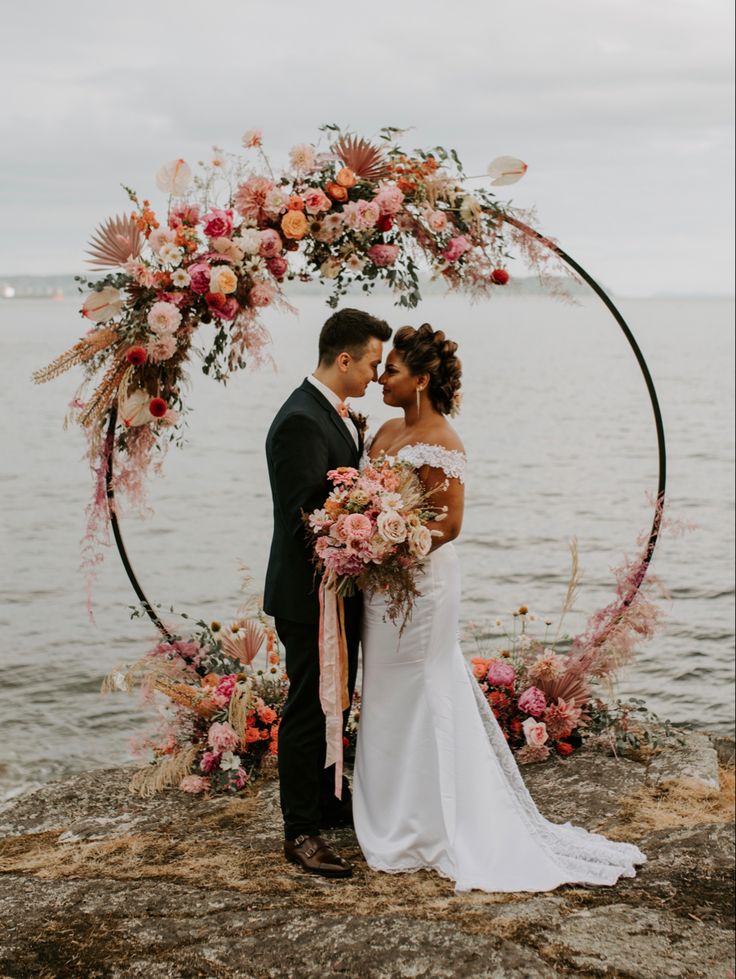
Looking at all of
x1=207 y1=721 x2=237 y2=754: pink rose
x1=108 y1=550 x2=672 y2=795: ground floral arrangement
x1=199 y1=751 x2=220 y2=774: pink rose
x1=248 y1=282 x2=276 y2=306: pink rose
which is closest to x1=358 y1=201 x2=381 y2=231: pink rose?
x1=248 y1=282 x2=276 y2=306: pink rose

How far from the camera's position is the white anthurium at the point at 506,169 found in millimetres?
6223

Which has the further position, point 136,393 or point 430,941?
point 136,393

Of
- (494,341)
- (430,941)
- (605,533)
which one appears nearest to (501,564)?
(605,533)

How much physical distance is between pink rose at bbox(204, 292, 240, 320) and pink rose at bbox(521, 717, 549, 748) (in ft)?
9.70

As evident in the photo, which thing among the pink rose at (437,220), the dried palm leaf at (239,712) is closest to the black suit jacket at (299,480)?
the dried palm leaf at (239,712)

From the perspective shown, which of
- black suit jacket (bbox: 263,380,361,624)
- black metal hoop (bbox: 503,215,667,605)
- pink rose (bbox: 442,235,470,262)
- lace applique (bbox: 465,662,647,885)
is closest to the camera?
black suit jacket (bbox: 263,380,361,624)

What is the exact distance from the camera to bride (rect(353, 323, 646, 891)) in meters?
5.13

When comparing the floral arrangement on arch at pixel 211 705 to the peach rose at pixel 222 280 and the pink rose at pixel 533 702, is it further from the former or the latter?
the peach rose at pixel 222 280

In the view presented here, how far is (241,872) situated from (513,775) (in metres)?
1.38

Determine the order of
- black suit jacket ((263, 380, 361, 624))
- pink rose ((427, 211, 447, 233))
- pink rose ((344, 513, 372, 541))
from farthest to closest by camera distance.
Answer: pink rose ((427, 211, 447, 233)) < black suit jacket ((263, 380, 361, 624)) < pink rose ((344, 513, 372, 541))

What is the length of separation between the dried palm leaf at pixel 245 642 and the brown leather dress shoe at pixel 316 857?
6.25 ft

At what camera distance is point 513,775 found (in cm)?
550

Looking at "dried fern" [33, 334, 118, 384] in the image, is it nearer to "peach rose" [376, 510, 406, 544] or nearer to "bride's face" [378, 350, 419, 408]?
"bride's face" [378, 350, 419, 408]

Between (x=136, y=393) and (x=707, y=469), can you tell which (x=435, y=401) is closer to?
(x=136, y=393)
